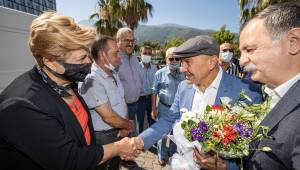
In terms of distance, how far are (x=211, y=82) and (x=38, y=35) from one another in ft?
5.16

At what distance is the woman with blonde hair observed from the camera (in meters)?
1.57

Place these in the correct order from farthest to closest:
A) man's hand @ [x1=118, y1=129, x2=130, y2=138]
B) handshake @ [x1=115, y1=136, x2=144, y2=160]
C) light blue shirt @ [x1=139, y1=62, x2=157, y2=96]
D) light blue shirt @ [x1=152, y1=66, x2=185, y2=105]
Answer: light blue shirt @ [x1=139, y1=62, x2=157, y2=96] → light blue shirt @ [x1=152, y1=66, x2=185, y2=105] → man's hand @ [x1=118, y1=129, x2=130, y2=138] → handshake @ [x1=115, y1=136, x2=144, y2=160]

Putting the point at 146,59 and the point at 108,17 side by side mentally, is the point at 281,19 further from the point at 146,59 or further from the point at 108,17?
the point at 108,17

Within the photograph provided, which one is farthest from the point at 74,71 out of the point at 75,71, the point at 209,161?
the point at 209,161

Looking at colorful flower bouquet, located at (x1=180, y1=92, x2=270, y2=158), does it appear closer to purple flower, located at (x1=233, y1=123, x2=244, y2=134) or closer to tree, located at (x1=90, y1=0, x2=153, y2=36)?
purple flower, located at (x1=233, y1=123, x2=244, y2=134)

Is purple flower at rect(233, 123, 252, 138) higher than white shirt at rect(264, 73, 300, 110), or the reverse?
white shirt at rect(264, 73, 300, 110)

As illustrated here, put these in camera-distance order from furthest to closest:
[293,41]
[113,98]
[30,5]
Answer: [30,5] → [113,98] → [293,41]

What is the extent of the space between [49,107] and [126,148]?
886 mm

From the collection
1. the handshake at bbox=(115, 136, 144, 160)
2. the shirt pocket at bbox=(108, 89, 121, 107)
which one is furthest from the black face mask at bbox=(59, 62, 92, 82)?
the shirt pocket at bbox=(108, 89, 121, 107)

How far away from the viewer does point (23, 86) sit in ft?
5.47

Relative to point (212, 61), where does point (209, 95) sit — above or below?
below

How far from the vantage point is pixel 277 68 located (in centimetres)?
154

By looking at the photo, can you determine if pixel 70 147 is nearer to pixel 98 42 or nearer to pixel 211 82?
pixel 211 82

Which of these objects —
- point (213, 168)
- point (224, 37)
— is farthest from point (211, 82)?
point (224, 37)
